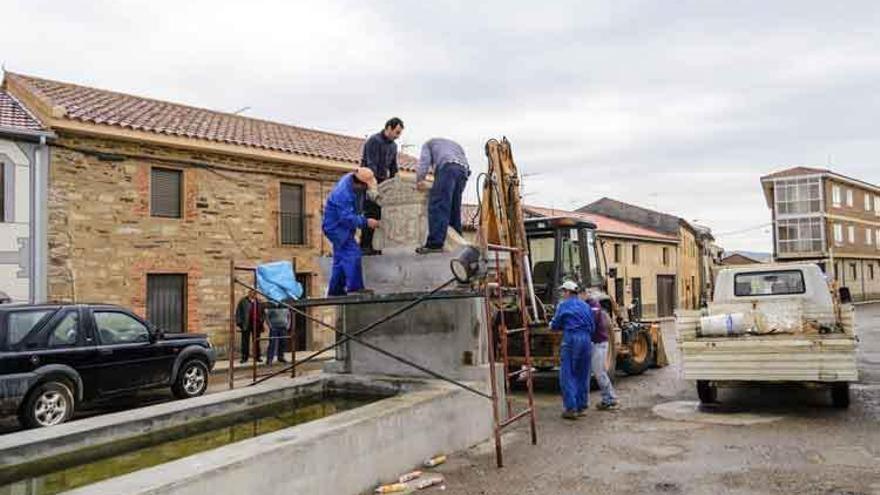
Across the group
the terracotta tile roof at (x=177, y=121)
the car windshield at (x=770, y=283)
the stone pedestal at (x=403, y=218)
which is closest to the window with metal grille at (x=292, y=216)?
the terracotta tile roof at (x=177, y=121)

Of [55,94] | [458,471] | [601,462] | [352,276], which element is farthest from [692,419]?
[55,94]

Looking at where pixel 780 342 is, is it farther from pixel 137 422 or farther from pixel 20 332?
pixel 20 332

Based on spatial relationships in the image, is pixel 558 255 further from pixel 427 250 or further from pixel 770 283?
A: pixel 427 250

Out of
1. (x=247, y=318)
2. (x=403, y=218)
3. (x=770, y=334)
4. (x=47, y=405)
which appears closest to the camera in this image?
(x=403, y=218)

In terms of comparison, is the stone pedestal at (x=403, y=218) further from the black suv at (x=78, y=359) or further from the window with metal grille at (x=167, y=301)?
the window with metal grille at (x=167, y=301)

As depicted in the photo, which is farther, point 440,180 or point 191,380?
point 191,380

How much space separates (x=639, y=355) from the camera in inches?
519

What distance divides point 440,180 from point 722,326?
438 cm

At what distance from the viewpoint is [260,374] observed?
1352 centimetres

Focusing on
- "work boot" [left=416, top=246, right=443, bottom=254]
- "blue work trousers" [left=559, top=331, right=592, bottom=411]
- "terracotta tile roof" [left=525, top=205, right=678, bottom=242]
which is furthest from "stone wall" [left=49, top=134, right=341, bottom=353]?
"terracotta tile roof" [left=525, top=205, right=678, bottom=242]

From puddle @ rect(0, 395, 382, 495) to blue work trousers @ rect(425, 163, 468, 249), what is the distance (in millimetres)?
1970

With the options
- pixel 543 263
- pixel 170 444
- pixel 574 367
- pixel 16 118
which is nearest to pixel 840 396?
pixel 574 367

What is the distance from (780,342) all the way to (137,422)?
278 inches

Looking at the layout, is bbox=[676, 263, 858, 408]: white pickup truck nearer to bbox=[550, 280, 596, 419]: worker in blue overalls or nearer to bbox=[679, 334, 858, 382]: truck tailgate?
bbox=[679, 334, 858, 382]: truck tailgate
